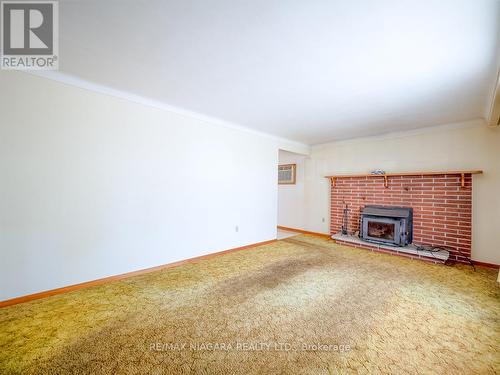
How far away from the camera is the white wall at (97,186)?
2.16 meters

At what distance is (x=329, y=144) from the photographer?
17.5 ft

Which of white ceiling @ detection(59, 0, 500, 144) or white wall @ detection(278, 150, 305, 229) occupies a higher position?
white ceiling @ detection(59, 0, 500, 144)

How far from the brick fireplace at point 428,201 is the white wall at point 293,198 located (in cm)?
124

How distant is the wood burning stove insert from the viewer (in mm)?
3955

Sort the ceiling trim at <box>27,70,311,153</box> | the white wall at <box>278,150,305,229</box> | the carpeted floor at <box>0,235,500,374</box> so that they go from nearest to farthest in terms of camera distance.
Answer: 1. the carpeted floor at <box>0,235,500,374</box>
2. the ceiling trim at <box>27,70,311,153</box>
3. the white wall at <box>278,150,305,229</box>

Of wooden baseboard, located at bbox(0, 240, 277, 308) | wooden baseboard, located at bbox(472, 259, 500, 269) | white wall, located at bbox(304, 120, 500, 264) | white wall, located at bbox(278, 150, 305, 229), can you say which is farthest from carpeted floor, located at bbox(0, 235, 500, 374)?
white wall, located at bbox(278, 150, 305, 229)

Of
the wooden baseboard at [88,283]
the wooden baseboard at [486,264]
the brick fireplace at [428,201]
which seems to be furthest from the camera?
the brick fireplace at [428,201]

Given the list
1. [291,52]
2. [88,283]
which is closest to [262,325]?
[88,283]

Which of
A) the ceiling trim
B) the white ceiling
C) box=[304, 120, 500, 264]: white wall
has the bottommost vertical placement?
box=[304, 120, 500, 264]: white wall

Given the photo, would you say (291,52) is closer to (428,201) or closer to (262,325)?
(262,325)

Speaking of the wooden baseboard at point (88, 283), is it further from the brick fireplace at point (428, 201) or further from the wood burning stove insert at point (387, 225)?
the brick fireplace at point (428, 201)

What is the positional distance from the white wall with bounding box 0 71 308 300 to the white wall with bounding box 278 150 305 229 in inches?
102

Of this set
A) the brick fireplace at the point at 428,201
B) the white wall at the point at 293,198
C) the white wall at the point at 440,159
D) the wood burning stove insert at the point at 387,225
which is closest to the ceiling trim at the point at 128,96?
the white wall at the point at 293,198

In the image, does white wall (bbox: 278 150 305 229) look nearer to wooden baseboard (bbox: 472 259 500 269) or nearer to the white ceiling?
the white ceiling
